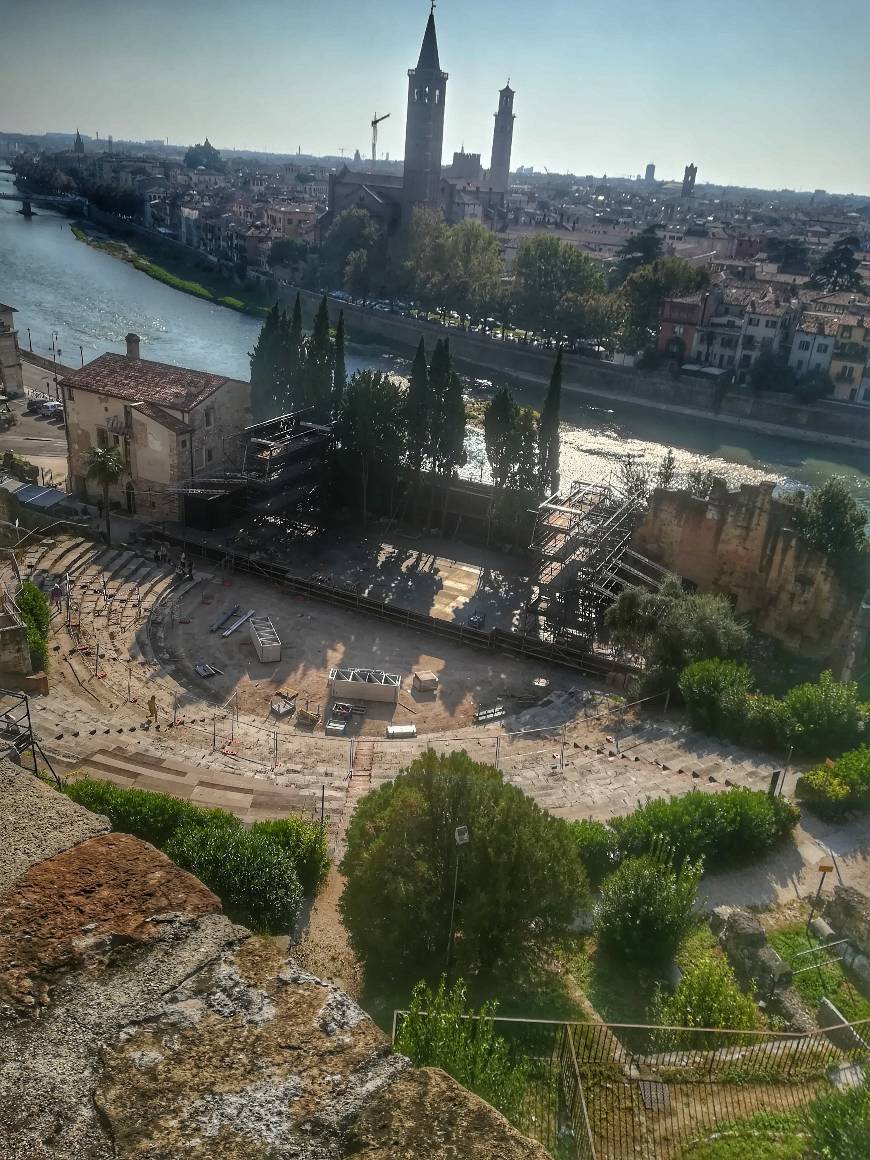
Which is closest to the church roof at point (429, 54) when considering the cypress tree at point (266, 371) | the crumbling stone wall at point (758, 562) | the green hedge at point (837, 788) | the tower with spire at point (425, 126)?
the tower with spire at point (425, 126)

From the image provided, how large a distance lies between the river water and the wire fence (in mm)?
33689

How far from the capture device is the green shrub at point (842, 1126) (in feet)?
29.3

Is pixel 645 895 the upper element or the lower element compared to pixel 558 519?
upper

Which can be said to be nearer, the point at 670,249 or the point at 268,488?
the point at 268,488

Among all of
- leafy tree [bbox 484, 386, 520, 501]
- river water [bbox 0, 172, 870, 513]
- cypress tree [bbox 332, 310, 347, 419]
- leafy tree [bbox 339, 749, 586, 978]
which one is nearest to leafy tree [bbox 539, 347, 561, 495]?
leafy tree [bbox 484, 386, 520, 501]

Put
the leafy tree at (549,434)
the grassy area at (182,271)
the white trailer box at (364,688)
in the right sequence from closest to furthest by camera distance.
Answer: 1. the white trailer box at (364,688)
2. the leafy tree at (549,434)
3. the grassy area at (182,271)

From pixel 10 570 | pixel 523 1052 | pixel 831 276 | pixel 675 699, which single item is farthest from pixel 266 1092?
pixel 831 276

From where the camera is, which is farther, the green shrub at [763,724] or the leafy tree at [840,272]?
the leafy tree at [840,272]

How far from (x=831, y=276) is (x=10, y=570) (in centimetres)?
8907

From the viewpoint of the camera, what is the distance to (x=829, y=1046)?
11.5 m

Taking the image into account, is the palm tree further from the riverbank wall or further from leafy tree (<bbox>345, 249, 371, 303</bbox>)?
leafy tree (<bbox>345, 249, 371, 303</bbox>)

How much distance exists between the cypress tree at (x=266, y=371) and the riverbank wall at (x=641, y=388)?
2569 cm

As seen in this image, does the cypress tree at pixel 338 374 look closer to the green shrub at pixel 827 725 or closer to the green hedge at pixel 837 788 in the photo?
the green shrub at pixel 827 725

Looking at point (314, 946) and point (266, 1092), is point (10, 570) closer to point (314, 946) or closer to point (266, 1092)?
point (314, 946)
